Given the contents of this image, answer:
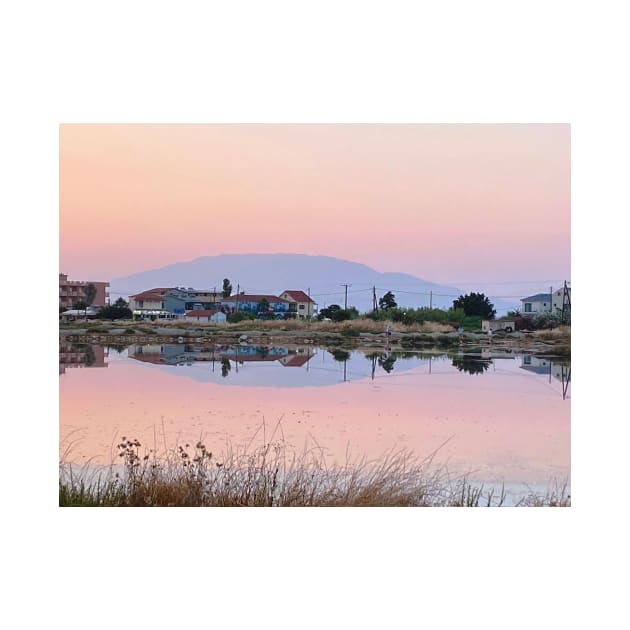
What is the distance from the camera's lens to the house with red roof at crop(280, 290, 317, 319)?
8.62 m

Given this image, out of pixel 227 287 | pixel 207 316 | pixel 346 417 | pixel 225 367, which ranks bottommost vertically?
pixel 346 417

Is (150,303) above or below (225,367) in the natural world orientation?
above

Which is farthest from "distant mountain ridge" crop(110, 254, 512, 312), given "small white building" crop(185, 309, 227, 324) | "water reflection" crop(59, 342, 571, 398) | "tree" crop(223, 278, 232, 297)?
"water reflection" crop(59, 342, 571, 398)

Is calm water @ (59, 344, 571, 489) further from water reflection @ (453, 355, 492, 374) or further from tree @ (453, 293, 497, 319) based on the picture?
tree @ (453, 293, 497, 319)

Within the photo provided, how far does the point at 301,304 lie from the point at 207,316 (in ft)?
3.21

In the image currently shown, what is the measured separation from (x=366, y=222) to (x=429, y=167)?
0.81m

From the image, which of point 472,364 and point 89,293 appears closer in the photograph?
point 89,293

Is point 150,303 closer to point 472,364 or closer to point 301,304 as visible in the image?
point 301,304

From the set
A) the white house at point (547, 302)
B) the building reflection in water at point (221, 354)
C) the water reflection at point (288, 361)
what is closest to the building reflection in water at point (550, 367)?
the water reflection at point (288, 361)

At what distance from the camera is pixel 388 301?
8609 mm

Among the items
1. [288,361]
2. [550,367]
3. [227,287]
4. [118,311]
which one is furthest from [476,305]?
[118,311]

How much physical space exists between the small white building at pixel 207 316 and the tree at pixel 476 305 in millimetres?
2389
